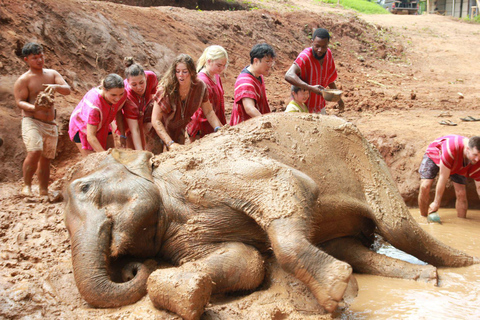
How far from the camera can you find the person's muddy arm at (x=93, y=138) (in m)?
4.84

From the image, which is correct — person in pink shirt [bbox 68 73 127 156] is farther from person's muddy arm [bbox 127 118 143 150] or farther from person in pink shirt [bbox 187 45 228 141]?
person in pink shirt [bbox 187 45 228 141]

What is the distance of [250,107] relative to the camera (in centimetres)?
521

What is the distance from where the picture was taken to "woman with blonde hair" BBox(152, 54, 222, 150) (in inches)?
193

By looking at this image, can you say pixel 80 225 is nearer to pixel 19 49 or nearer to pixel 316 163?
pixel 316 163

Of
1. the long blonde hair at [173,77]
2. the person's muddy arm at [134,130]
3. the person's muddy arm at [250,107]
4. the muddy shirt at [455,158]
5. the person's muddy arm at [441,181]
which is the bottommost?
the person's muddy arm at [441,181]

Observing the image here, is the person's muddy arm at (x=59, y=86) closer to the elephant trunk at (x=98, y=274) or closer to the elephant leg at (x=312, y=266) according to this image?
the elephant trunk at (x=98, y=274)

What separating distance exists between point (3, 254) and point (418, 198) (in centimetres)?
518

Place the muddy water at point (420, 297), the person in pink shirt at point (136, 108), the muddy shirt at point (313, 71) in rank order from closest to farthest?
the muddy water at point (420, 297), the person in pink shirt at point (136, 108), the muddy shirt at point (313, 71)

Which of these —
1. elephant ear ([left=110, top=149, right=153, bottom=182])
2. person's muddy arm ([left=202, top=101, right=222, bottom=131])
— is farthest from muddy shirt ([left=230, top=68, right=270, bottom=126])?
elephant ear ([left=110, top=149, right=153, bottom=182])

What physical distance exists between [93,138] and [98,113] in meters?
0.29

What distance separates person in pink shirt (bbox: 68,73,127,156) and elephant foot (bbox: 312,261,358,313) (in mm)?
2890

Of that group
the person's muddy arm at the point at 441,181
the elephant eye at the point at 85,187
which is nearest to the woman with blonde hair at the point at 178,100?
the elephant eye at the point at 85,187

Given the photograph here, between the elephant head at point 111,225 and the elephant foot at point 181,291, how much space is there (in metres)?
0.31

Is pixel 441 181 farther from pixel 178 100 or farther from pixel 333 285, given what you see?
pixel 333 285
